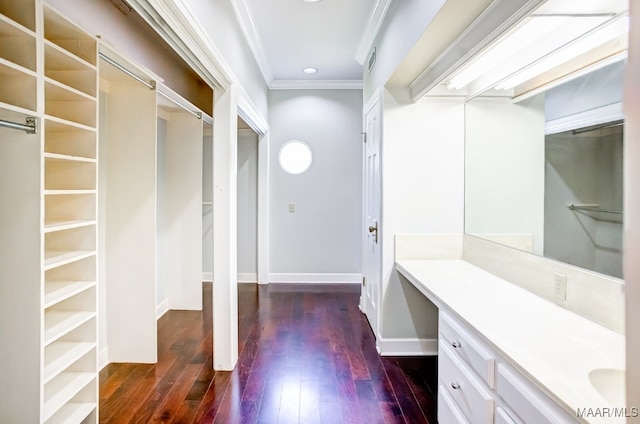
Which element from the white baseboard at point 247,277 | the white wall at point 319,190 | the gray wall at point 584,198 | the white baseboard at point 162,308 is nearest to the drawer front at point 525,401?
the gray wall at point 584,198

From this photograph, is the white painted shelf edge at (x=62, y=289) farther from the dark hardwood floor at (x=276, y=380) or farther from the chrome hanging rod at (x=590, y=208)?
the chrome hanging rod at (x=590, y=208)

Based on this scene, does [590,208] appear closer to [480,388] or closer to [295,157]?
[480,388]

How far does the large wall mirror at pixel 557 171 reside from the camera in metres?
1.40

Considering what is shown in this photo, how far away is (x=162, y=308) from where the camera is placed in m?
3.70

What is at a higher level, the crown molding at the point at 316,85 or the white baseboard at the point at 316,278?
the crown molding at the point at 316,85

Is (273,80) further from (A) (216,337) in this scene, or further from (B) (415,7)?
(A) (216,337)

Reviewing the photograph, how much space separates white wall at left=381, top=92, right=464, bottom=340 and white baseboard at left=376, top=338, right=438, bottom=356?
488 millimetres

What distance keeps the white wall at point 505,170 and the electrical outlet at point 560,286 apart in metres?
0.22

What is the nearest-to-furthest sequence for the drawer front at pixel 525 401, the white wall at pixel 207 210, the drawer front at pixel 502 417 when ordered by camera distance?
the drawer front at pixel 525 401, the drawer front at pixel 502 417, the white wall at pixel 207 210

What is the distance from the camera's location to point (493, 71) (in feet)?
7.22

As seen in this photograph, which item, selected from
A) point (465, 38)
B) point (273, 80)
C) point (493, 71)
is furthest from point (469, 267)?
point (273, 80)

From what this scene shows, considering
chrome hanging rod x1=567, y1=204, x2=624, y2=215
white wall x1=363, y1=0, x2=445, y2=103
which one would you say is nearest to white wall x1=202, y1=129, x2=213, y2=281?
white wall x1=363, y1=0, x2=445, y2=103

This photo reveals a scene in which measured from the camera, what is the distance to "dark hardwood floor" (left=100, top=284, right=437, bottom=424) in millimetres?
2049

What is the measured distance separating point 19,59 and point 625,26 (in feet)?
7.49
